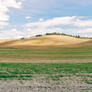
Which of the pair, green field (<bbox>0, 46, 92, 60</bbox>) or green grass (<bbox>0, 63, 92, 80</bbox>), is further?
green field (<bbox>0, 46, 92, 60</bbox>)

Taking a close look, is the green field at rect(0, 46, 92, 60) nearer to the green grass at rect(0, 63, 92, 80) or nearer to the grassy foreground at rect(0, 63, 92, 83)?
the grassy foreground at rect(0, 63, 92, 83)

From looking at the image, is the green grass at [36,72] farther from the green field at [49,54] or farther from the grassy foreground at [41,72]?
the green field at [49,54]

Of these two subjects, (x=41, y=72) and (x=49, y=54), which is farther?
(x=49, y=54)

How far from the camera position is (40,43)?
328ft

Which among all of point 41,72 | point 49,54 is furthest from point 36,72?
point 49,54

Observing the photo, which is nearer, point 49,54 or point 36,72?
point 36,72

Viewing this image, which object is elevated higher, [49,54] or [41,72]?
[41,72]

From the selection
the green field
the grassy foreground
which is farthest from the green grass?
the green field

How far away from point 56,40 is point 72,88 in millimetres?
94632

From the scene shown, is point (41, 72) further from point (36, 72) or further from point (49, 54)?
point (49, 54)

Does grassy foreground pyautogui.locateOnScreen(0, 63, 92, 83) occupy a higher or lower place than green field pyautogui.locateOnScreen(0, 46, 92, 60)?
higher

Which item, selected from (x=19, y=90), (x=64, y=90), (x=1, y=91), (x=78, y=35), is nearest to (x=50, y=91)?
(x=64, y=90)

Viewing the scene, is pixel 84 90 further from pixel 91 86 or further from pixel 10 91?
pixel 10 91

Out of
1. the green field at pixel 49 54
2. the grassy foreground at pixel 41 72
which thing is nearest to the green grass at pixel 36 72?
the grassy foreground at pixel 41 72
